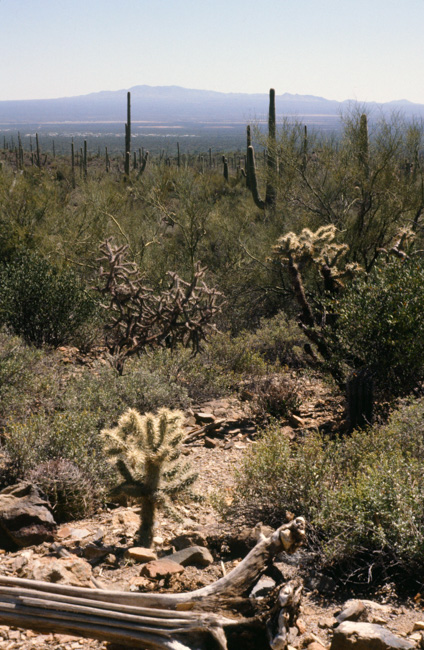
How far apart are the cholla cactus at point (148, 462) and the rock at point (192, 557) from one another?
33cm

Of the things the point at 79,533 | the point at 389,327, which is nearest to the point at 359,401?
the point at 389,327

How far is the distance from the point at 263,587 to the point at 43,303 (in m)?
7.85

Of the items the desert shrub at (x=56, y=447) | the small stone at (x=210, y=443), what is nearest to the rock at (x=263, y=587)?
the desert shrub at (x=56, y=447)

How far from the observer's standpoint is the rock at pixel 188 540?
4.23m

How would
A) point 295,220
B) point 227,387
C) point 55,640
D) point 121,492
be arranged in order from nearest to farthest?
point 55,640 → point 121,492 → point 227,387 → point 295,220

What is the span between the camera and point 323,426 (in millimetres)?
7289

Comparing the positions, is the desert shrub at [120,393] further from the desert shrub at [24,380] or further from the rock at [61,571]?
the rock at [61,571]

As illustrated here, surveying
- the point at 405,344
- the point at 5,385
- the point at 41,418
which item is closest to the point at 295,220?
the point at 405,344

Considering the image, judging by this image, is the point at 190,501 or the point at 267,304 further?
the point at 267,304

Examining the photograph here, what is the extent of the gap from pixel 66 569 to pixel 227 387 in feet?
17.3

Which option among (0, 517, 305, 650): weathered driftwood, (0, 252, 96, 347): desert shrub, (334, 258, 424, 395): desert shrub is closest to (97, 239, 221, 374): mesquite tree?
(334, 258, 424, 395): desert shrub

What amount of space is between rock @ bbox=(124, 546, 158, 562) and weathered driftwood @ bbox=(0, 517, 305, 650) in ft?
4.15

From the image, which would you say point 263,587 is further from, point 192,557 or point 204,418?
point 204,418

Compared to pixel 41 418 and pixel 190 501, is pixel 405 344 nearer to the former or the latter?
pixel 190 501
